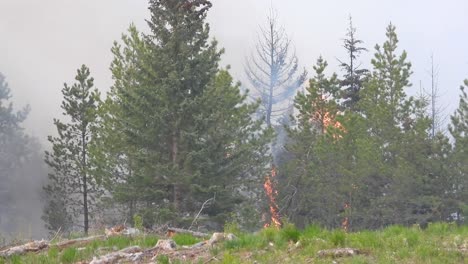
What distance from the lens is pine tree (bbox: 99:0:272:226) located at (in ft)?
66.2

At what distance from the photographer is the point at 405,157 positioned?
2667 centimetres

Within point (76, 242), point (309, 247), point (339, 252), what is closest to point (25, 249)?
point (76, 242)

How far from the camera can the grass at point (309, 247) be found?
5.56 meters

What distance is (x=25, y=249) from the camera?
7.52m

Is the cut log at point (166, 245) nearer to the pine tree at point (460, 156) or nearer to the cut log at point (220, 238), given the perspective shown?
the cut log at point (220, 238)

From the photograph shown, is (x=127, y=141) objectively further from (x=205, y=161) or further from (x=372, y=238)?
(x=372, y=238)

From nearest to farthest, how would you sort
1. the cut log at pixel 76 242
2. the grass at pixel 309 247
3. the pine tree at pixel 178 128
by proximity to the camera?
the grass at pixel 309 247, the cut log at pixel 76 242, the pine tree at pixel 178 128

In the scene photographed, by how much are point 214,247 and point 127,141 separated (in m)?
15.0

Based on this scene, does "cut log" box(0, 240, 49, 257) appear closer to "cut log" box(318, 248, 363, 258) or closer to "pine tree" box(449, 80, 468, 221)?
"cut log" box(318, 248, 363, 258)

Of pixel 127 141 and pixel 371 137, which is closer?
pixel 127 141

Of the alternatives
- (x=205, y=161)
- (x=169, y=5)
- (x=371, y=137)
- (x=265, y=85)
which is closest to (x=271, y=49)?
(x=265, y=85)

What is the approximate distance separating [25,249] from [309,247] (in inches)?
177

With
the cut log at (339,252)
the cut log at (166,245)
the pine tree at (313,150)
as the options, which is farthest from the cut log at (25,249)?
the pine tree at (313,150)

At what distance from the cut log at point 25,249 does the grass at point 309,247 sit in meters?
0.29
